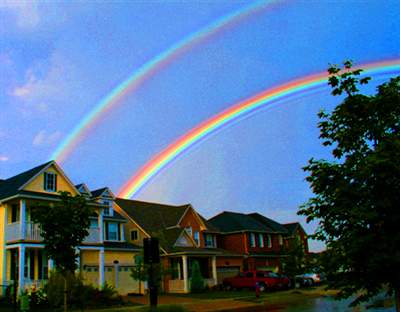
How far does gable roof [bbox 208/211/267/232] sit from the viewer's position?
5122 centimetres

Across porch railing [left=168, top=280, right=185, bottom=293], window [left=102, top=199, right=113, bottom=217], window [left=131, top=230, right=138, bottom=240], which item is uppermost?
window [left=102, top=199, right=113, bottom=217]

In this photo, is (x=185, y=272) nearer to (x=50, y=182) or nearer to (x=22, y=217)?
(x=50, y=182)

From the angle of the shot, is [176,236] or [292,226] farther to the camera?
[292,226]

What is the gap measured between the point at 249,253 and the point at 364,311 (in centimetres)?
2840

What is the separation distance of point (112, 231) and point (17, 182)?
9.91 meters

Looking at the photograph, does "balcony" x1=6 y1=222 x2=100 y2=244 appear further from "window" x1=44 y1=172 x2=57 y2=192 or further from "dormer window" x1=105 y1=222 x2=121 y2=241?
"dormer window" x1=105 y1=222 x2=121 y2=241

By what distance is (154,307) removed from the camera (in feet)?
55.5

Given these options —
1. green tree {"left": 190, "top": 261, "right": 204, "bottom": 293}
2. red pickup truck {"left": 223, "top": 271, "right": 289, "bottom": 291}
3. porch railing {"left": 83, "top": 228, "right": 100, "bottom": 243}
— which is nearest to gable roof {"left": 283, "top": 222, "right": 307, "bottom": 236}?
red pickup truck {"left": 223, "top": 271, "right": 289, "bottom": 291}

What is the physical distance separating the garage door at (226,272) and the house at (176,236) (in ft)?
3.98

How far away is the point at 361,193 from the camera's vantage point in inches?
335

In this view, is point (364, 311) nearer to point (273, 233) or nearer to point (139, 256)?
point (139, 256)

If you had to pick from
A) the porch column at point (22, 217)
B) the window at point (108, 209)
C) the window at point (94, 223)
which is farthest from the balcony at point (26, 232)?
the window at point (108, 209)

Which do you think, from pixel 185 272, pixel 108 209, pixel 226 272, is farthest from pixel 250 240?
pixel 108 209

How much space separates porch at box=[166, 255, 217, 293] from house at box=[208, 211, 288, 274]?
90.8 inches
